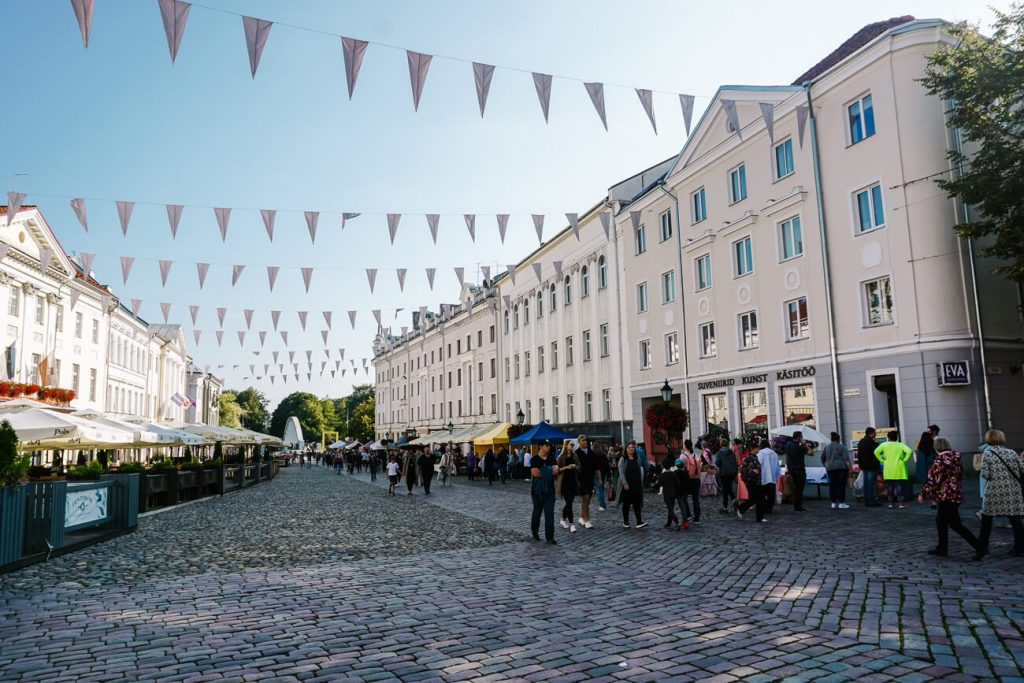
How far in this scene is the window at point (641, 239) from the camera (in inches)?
1300

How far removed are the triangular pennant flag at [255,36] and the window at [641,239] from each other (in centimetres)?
2470

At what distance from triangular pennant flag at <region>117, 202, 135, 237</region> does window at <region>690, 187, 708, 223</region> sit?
2096 centimetres

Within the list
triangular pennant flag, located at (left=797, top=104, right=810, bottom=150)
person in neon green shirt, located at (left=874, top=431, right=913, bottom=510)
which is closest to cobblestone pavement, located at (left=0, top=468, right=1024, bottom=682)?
person in neon green shirt, located at (left=874, top=431, right=913, bottom=510)

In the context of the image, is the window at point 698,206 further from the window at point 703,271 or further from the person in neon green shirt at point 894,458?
the person in neon green shirt at point 894,458

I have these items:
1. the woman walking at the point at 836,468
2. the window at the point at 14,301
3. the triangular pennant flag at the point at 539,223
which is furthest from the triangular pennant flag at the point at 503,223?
the window at the point at 14,301

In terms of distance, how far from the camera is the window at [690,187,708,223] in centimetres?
2909

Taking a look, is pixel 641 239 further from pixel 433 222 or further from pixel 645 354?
pixel 433 222

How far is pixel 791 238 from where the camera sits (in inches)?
964

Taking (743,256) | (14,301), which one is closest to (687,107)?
(743,256)

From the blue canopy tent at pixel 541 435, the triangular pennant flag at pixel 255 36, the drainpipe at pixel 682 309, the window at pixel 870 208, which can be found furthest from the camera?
the drainpipe at pixel 682 309

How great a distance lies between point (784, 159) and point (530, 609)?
2207 cm

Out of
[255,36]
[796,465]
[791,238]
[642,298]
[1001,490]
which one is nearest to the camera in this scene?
[1001,490]

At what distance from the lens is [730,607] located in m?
6.91

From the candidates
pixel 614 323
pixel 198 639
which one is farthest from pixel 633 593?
pixel 614 323
